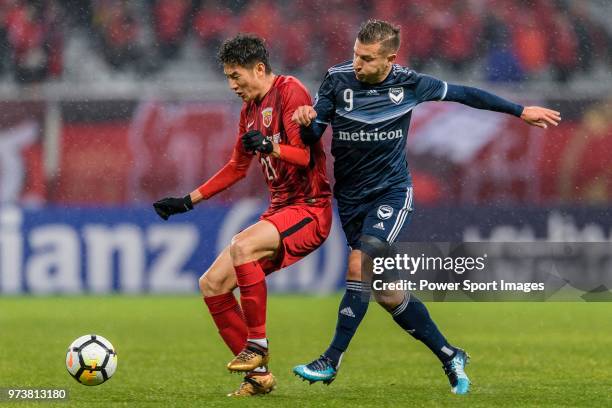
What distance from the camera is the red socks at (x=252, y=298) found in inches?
215

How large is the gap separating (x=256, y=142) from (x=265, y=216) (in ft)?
1.93

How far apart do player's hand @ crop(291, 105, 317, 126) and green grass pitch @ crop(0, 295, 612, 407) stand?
4.26 feet

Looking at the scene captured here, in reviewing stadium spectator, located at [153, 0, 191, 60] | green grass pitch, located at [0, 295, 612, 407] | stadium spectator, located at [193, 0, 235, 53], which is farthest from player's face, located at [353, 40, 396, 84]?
stadium spectator, located at [153, 0, 191, 60]

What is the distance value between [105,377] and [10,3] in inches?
447

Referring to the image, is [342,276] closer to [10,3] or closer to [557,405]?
[10,3]

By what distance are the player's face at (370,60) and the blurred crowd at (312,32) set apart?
9691 millimetres

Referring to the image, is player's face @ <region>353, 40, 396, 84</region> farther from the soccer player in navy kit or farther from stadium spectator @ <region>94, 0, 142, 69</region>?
stadium spectator @ <region>94, 0, 142, 69</region>

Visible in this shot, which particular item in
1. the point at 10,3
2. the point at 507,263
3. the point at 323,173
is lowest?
the point at 507,263

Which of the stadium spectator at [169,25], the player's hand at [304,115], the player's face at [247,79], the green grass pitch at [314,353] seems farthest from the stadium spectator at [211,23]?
the player's hand at [304,115]

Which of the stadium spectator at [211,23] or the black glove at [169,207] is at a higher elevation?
→ the black glove at [169,207]

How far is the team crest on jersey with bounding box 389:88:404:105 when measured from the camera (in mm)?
5715

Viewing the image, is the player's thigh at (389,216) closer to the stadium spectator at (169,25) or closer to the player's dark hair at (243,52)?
the player's dark hair at (243,52)

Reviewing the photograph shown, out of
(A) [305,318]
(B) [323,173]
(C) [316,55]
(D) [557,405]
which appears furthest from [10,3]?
(D) [557,405]

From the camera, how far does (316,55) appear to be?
15.5m
